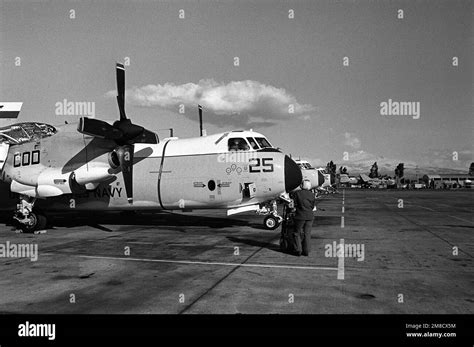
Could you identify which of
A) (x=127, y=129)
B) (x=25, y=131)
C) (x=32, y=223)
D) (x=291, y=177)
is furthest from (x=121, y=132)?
(x=291, y=177)

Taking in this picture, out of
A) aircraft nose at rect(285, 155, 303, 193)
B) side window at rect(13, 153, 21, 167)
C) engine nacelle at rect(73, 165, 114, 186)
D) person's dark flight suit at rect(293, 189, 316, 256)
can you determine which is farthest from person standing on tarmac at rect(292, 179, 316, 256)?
side window at rect(13, 153, 21, 167)

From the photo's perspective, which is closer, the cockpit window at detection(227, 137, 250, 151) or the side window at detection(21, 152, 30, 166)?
the cockpit window at detection(227, 137, 250, 151)

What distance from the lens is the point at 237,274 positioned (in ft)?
30.9

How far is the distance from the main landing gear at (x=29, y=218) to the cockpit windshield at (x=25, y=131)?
3142 mm

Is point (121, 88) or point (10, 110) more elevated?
point (10, 110)

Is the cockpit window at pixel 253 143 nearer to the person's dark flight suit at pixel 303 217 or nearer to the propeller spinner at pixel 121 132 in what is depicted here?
the propeller spinner at pixel 121 132

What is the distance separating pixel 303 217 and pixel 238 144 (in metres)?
6.39

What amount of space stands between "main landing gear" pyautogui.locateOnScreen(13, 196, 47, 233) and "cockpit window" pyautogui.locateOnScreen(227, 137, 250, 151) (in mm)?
9352

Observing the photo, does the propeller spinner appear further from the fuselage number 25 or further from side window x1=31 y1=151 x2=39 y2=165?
the fuselage number 25

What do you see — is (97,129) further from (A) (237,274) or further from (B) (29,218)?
(A) (237,274)

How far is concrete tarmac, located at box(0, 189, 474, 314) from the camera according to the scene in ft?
23.4

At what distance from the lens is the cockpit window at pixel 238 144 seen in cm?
1694
